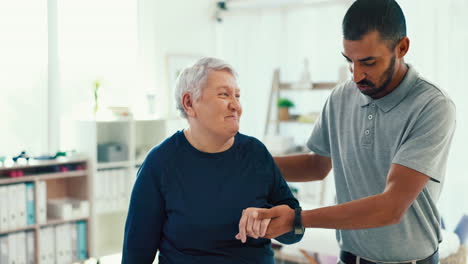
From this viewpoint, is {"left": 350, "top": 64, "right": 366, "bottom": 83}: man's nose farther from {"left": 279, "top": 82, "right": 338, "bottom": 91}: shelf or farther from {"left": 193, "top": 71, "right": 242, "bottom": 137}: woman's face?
{"left": 279, "top": 82, "right": 338, "bottom": 91}: shelf

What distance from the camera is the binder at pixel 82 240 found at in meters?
4.11

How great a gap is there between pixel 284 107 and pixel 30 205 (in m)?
2.34

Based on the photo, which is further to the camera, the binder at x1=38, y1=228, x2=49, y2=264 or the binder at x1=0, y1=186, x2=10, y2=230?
the binder at x1=38, y1=228, x2=49, y2=264

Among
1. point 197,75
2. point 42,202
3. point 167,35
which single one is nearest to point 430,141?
point 197,75

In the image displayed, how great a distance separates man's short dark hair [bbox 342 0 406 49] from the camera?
1.45 metres

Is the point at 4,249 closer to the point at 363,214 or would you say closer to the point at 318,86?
the point at 318,86

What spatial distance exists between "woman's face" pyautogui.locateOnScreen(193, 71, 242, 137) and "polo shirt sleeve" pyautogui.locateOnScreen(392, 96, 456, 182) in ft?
1.84

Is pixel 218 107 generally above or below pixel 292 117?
above

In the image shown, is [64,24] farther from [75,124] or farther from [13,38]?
[75,124]

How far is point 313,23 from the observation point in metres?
4.79

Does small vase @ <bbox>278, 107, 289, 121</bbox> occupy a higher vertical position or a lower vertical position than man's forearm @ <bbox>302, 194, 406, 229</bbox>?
higher

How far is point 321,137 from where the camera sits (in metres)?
1.82

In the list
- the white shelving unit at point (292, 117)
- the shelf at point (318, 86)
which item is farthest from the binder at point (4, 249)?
the shelf at point (318, 86)

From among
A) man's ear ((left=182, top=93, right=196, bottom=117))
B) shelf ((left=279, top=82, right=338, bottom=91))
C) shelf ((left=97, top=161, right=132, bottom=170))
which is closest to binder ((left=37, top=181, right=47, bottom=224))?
shelf ((left=97, top=161, right=132, bottom=170))
